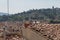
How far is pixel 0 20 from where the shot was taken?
16.9m

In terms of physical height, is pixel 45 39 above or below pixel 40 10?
below

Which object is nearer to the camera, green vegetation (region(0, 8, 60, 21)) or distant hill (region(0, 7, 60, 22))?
distant hill (region(0, 7, 60, 22))

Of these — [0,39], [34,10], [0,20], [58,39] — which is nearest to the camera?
[58,39]

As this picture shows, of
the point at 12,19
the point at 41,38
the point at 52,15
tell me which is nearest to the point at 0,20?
the point at 12,19

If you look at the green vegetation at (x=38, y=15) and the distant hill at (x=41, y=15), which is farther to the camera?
the green vegetation at (x=38, y=15)

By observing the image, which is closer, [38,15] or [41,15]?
[38,15]

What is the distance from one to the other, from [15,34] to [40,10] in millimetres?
4297

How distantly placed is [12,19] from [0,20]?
168 centimetres

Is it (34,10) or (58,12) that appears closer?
(58,12)

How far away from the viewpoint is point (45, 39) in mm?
3559

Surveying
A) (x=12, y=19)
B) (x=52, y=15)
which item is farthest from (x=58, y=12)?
(x=12, y=19)

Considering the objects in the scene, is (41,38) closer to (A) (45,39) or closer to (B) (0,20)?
(A) (45,39)

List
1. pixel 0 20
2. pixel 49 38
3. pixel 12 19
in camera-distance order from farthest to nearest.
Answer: pixel 12 19 → pixel 0 20 → pixel 49 38

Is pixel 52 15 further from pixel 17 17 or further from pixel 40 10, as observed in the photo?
pixel 17 17
